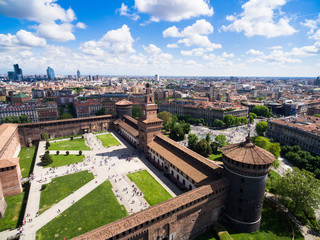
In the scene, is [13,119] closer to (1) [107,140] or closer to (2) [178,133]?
(1) [107,140]

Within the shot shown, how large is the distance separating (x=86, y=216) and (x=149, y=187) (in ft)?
49.5

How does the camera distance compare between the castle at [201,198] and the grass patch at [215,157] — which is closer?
the castle at [201,198]

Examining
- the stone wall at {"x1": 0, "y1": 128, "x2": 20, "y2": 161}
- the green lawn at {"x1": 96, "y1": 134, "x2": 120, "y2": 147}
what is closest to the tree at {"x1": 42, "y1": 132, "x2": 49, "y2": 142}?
the stone wall at {"x1": 0, "y1": 128, "x2": 20, "y2": 161}

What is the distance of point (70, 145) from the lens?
72.6 metres

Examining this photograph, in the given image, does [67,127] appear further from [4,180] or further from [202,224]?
[202,224]

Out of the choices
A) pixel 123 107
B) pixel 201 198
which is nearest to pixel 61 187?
pixel 201 198

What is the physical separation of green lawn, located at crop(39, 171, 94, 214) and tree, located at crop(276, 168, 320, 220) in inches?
1793

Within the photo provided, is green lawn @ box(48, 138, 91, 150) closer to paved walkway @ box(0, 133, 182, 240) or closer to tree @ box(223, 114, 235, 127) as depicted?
paved walkway @ box(0, 133, 182, 240)

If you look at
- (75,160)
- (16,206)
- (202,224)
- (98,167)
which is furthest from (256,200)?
(75,160)

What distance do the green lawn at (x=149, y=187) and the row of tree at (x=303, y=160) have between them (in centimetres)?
4322

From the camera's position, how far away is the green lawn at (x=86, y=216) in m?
32.1

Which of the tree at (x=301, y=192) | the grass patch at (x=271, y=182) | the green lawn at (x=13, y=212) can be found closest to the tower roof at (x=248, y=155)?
Answer: the tree at (x=301, y=192)

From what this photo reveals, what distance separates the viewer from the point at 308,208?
34.6 meters

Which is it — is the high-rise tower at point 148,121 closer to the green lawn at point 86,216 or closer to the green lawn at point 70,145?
the green lawn at point 86,216
